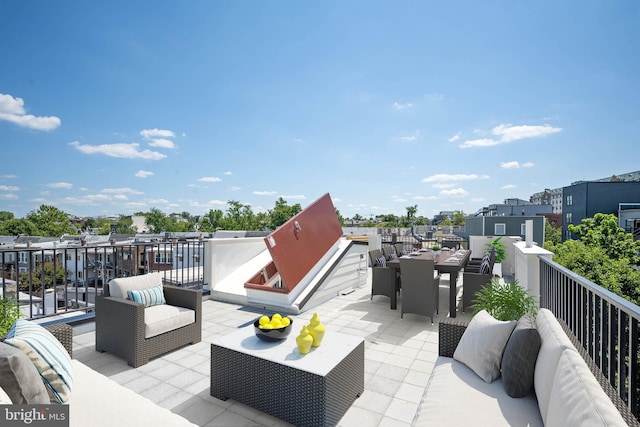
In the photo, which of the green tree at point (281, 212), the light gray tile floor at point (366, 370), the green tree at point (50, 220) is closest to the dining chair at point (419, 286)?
the light gray tile floor at point (366, 370)

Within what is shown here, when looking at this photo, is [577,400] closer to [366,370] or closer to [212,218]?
[366,370]

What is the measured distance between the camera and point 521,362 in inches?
68.7

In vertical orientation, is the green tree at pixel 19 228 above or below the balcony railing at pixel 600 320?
below

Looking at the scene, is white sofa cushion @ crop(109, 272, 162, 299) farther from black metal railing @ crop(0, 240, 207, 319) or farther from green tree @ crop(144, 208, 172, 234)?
green tree @ crop(144, 208, 172, 234)

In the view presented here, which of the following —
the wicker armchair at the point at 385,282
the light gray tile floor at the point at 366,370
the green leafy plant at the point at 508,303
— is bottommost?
the light gray tile floor at the point at 366,370

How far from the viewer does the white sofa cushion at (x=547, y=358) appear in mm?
1431

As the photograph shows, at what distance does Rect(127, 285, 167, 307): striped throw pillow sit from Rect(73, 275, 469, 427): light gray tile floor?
0.60 m

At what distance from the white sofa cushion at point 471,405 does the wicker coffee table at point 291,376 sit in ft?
2.11

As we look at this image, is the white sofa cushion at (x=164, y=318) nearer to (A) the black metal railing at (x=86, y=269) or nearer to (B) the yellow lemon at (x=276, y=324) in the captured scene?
(A) the black metal railing at (x=86, y=269)

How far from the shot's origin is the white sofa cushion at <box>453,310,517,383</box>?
6.44ft

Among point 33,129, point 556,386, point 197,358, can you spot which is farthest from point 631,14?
point 33,129

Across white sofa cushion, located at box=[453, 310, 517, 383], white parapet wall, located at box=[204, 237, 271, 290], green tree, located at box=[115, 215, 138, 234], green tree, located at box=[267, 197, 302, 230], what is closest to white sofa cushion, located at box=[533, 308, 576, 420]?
white sofa cushion, located at box=[453, 310, 517, 383]

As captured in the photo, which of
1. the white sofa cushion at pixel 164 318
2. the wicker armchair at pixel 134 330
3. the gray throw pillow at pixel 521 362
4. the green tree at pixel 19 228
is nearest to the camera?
the gray throw pillow at pixel 521 362

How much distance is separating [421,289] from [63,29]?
31.2ft
